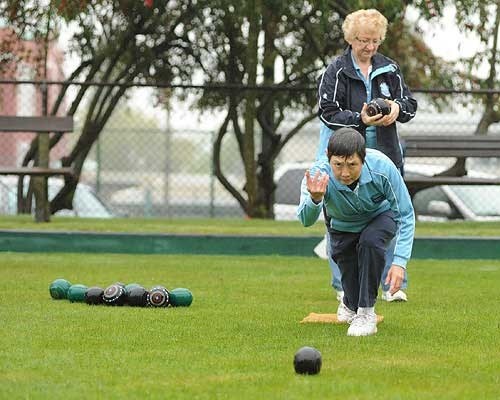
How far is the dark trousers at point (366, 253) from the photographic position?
680 cm

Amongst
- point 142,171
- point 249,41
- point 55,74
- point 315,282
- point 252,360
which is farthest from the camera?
Result: point 142,171

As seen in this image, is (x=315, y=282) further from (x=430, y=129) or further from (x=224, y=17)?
(x=430, y=129)

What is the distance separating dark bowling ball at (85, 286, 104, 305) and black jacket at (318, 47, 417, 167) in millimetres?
1700

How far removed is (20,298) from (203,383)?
3.44 metres

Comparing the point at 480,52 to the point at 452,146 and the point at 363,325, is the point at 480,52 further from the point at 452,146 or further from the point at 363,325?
the point at 363,325

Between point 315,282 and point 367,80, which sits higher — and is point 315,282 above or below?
below

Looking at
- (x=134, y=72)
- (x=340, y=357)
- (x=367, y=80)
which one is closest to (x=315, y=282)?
(x=367, y=80)

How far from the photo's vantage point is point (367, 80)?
26.5ft

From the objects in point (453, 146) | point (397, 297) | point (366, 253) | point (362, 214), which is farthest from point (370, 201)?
point (453, 146)

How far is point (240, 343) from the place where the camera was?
632 cm

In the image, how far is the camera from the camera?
7.78m

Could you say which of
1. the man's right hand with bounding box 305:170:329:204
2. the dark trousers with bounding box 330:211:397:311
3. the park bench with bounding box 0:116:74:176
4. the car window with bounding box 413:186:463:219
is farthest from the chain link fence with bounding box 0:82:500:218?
the man's right hand with bounding box 305:170:329:204

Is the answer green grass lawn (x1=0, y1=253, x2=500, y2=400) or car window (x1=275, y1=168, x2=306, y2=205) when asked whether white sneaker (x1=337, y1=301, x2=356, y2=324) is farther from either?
car window (x1=275, y1=168, x2=306, y2=205)

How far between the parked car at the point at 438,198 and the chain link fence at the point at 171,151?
0.10ft
